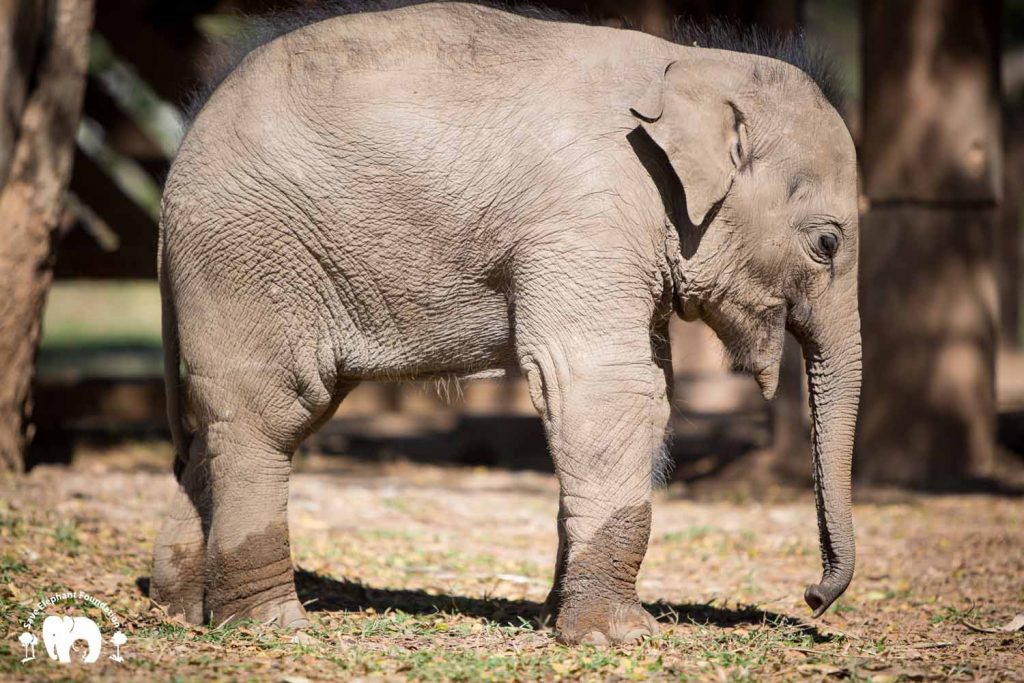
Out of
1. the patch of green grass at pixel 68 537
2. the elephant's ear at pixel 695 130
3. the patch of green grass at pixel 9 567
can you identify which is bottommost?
the patch of green grass at pixel 68 537

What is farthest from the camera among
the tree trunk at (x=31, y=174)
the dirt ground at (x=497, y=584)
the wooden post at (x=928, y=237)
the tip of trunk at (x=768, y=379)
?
the wooden post at (x=928, y=237)

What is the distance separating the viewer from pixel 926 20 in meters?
8.84

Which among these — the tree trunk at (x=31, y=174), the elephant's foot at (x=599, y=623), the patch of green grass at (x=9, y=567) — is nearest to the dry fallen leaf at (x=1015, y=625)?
the elephant's foot at (x=599, y=623)

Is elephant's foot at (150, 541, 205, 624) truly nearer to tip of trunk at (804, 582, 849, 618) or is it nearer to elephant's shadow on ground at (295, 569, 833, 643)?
elephant's shadow on ground at (295, 569, 833, 643)

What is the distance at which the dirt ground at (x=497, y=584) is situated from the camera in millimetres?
4348

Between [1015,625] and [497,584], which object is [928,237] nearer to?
[1015,625]

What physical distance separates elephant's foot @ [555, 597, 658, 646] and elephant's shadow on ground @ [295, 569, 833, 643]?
442 millimetres

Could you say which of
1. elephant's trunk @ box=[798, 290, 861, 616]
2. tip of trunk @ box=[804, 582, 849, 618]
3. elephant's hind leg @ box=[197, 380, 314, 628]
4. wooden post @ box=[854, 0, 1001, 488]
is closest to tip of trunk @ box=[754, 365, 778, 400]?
elephant's trunk @ box=[798, 290, 861, 616]

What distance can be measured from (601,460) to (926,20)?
5594 millimetres

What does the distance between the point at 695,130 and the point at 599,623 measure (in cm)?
173

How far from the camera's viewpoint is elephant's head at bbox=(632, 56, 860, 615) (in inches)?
183

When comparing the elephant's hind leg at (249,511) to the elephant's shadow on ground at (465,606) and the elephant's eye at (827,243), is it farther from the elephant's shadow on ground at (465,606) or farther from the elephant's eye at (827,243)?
the elephant's eye at (827,243)

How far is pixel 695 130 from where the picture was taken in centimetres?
460

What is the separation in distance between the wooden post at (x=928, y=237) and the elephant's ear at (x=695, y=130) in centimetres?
449
